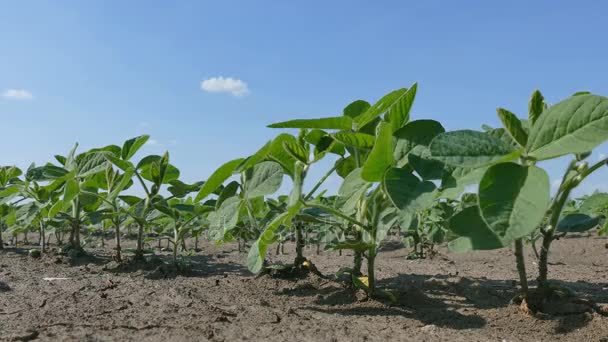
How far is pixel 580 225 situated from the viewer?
5.29 ft

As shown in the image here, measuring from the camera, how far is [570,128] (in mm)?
1184

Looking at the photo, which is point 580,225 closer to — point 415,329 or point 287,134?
point 415,329

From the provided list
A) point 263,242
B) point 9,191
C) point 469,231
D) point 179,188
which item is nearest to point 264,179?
point 263,242

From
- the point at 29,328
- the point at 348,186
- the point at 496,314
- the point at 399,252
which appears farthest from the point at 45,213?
the point at 399,252

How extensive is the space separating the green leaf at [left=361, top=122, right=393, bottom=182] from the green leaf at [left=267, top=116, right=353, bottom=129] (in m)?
0.19

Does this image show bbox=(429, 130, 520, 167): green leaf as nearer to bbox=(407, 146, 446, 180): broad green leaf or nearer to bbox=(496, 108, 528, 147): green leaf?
A: bbox=(496, 108, 528, 147): green leaf

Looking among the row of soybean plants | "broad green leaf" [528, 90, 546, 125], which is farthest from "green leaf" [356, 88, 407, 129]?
"broad green leaf" [528, 90, 546, 125]

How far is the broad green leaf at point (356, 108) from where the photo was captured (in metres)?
1.82

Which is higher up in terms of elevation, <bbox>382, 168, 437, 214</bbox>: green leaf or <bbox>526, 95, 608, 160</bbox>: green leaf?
<bbox>526, 95, 608, 160</bbox>: green leaf

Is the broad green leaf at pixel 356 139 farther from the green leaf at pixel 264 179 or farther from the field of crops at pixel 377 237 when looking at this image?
the green leaf at pixel 264 179

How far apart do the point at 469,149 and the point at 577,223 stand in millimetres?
691

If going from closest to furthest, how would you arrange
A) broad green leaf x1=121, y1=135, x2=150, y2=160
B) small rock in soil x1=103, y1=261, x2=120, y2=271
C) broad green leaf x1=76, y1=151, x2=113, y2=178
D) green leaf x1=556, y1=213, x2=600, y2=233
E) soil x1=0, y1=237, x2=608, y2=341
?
soil x1=0, y1=237, x2=608, y2=341, green leaf x1=556, y1=213, x2=600, y2=233, broad green leaf x1=76, y1=151, x2=113, y2=178, broad green leaf x1=121, y1=135, x2=150, y2=160, small rock in soil x1=103, y1=261, x2=120, y2=271

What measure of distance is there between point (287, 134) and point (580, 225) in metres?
1.01

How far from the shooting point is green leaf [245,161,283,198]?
170 cm
